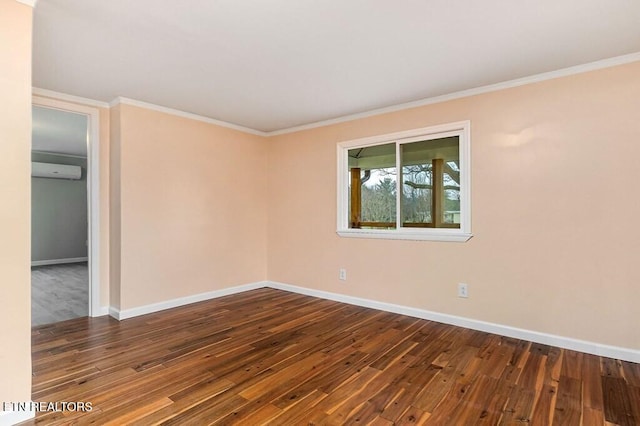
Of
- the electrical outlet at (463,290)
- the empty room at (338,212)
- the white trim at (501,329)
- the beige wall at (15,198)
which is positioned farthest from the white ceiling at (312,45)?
the white trim at (501,329)

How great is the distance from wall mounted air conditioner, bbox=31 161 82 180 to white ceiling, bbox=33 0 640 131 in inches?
198

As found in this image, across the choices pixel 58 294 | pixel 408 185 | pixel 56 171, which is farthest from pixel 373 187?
pixel 56 171

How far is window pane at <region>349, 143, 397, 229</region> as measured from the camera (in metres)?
4.05

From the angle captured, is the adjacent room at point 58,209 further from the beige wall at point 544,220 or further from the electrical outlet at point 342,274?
the beige wall at point 544,220

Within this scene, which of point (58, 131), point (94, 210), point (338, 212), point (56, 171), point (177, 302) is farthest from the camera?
point (56, 171)

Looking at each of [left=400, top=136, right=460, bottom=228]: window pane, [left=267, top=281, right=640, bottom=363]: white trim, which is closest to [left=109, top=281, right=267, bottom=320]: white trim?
[left=267, top=281, right=640, bottom=363]: white trim

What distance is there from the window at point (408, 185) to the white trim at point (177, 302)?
5.44 ft

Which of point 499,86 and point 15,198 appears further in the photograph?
point 499,86

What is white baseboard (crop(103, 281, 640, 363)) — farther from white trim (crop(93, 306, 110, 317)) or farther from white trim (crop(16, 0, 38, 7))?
white trim (crop(16, 0, 38, 7))

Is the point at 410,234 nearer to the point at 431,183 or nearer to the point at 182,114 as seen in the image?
the point at 431,183

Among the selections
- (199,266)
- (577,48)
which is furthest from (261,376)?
(577,48)

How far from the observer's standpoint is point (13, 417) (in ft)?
5.94

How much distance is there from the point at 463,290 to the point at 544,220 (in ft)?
3.26

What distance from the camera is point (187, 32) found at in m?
2.27
